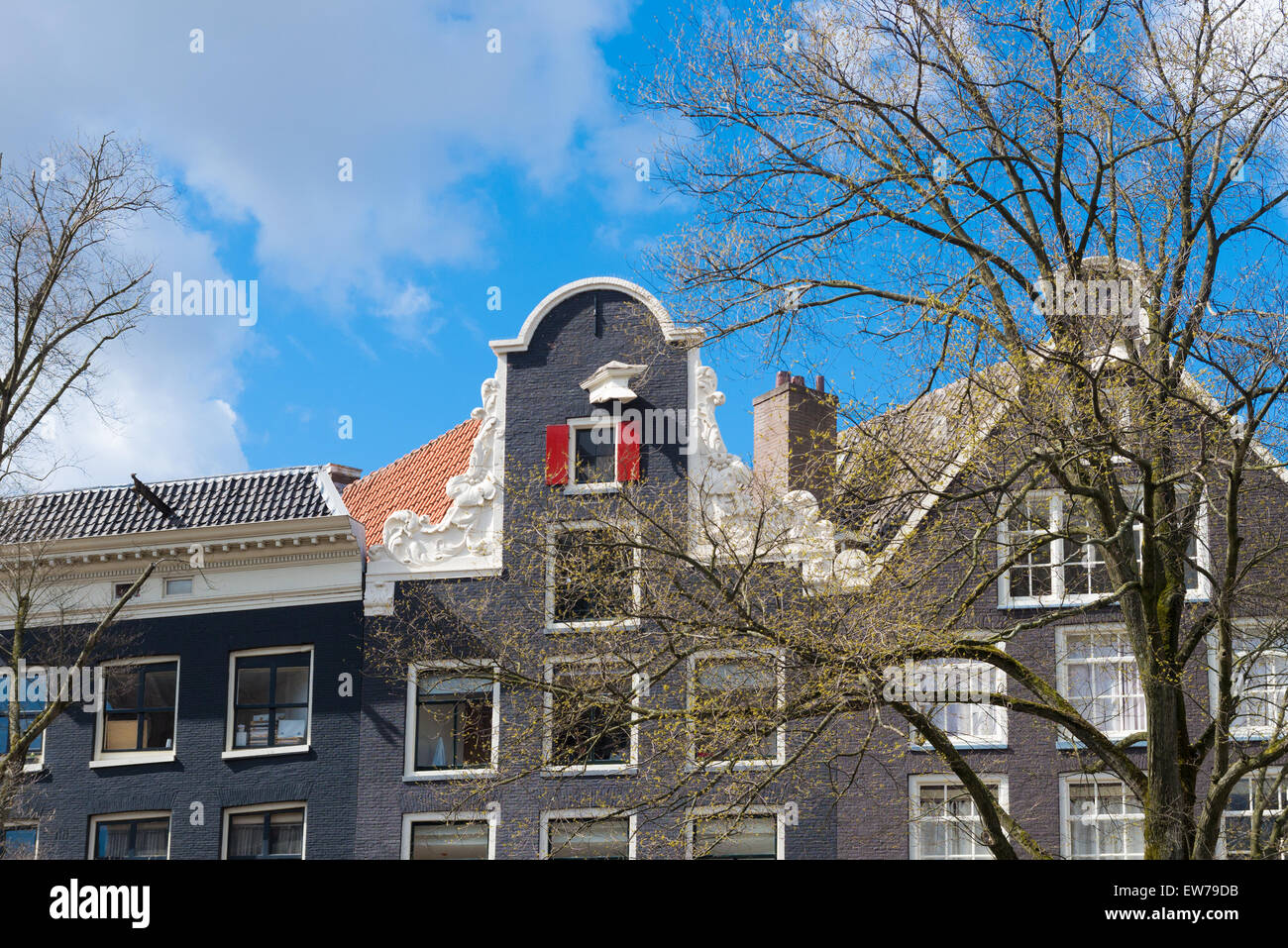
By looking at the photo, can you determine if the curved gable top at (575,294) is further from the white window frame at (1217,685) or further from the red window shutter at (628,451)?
the white window frame at (1217,685)

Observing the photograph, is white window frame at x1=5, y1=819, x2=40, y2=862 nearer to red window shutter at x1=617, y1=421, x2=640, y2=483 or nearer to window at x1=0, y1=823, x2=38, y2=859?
window at x1=0, y1=823, x2=38, y2=859

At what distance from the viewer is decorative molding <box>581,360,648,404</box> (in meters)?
29.7

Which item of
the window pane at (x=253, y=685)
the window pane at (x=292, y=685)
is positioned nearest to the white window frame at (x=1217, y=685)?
the window pane at (x=292, y=685)

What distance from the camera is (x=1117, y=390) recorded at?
1809 cm

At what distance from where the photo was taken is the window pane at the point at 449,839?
92.8 feet

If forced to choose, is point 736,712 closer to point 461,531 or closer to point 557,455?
point 557,455

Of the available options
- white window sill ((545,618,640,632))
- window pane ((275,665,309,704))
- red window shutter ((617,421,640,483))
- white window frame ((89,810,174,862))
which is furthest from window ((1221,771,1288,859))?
white window frame ((89,810,174,862))

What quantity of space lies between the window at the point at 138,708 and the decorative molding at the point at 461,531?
4.56 meters

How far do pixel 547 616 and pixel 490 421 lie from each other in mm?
4393

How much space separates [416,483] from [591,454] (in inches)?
254

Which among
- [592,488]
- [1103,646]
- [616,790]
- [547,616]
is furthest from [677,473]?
[1103,646]
